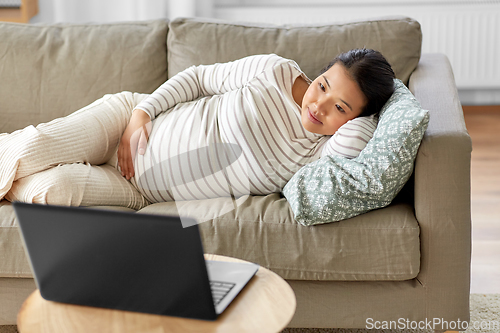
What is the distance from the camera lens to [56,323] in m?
0.74

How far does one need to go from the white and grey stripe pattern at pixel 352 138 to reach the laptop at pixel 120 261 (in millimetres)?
612

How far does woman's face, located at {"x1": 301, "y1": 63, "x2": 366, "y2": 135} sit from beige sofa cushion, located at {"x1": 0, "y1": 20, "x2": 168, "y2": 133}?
0.60 metres

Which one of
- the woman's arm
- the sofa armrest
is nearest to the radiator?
the woman's arm

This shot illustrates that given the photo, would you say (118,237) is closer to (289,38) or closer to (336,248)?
(336,248)

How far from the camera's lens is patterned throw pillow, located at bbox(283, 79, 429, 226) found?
1189mm

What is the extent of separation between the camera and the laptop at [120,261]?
665 millimetres

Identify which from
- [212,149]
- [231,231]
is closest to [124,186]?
[212,149]

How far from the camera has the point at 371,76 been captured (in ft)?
4.42

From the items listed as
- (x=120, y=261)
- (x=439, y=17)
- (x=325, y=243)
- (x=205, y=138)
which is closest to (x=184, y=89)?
(x=205, y=138)

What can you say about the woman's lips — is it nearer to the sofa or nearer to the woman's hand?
the sofa

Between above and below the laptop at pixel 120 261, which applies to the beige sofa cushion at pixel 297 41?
above

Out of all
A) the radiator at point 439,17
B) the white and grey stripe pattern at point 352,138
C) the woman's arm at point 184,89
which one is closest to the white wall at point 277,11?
the radiator at point 439,17

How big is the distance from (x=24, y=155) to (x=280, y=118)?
2.20 ft

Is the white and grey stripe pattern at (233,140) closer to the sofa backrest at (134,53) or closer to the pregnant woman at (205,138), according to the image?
the pregnant woman at (205,138)
